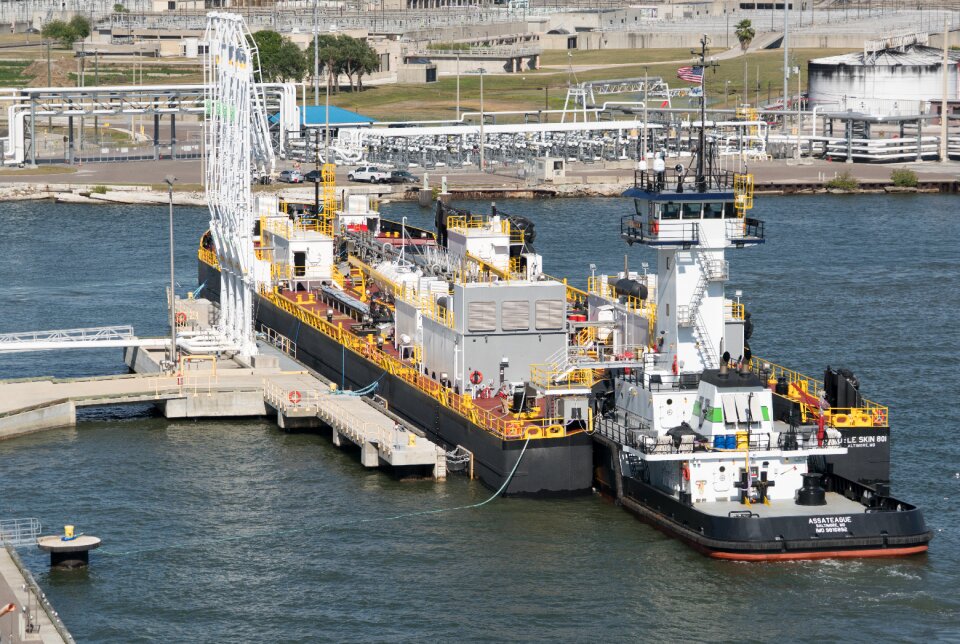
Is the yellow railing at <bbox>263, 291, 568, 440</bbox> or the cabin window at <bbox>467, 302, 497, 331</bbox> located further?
the cabin window at <bbox>467, 302, 497, 331</bbox>

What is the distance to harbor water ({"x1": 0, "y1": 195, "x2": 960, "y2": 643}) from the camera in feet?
133

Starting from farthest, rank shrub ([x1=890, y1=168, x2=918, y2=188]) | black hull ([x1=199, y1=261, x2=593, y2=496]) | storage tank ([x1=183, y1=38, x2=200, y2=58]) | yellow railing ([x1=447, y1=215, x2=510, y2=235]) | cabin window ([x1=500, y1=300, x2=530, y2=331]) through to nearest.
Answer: storage tank ([x1=183, y1=38, x2=200, y2=58]), shrub ([x1=890, y1=168, x2=918, y2=188]), yellow railing ([x1=447, y1=215, x2=510, y2=235]), cabin window ([x1=500, y1=300, x2=530, y2=331]), black hull ([x1=199, y1=261, x2=593, y2=496])

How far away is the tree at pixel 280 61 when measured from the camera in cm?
16225

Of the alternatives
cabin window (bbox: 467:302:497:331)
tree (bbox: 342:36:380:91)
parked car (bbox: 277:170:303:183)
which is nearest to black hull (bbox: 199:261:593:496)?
cabin window (bbox: 467:302:497:331)


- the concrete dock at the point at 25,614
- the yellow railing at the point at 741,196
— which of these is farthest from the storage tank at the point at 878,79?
the concrete dock at the point at 25,614

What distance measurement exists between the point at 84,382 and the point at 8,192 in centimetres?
6006

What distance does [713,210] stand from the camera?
165 feet

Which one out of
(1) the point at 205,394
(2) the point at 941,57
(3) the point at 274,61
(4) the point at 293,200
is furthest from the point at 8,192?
(2) the point at 941,57

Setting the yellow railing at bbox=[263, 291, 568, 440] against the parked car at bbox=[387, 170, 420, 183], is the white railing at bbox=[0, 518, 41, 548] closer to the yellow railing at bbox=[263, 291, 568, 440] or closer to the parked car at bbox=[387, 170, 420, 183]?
the yellow railing at bbox=[263, 291, 568, 440]

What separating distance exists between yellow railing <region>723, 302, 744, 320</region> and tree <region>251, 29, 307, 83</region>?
109401 millimetres

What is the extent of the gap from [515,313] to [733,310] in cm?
812

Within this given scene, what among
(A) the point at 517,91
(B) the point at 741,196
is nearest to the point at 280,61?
(A) the point at 517,91

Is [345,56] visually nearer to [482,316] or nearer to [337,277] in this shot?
[337,277]

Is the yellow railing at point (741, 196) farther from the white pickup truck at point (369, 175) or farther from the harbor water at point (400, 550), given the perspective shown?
the white pickup truck at point (369, 175)
